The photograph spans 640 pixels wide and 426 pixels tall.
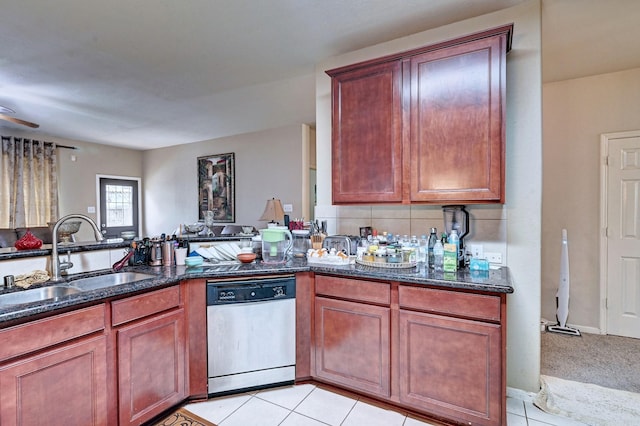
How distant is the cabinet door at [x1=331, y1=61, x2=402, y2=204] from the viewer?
84.7 inches

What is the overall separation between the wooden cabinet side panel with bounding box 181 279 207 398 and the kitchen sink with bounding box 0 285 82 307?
62 centimetres

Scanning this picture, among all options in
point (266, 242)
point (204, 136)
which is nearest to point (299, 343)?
point (266, 242)

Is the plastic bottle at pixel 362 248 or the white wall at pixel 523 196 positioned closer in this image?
the white wall at pixel 523 196

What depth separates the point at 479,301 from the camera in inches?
64.9

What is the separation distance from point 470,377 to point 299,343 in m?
1.10

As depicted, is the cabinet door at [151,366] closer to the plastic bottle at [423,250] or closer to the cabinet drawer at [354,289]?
the cabinet drawer at [354,289]

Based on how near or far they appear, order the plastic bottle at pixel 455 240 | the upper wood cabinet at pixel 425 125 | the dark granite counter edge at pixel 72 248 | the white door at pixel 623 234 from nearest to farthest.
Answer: the dark granite counter edge at pixel 72 248, the upper wood cabinet at pixel 425 125, the plastic bottle at pixel 455 240, the white door at pixel 623 234

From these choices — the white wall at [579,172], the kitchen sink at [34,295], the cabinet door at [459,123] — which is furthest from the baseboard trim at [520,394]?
the kitchen sink at [34,295]

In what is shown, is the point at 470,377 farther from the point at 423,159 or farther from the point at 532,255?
the point at 423,159

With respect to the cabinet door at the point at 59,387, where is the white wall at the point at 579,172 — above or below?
above

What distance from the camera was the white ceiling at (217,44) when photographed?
2.05 meters

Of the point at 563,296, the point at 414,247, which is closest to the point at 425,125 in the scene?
the point at 414,247

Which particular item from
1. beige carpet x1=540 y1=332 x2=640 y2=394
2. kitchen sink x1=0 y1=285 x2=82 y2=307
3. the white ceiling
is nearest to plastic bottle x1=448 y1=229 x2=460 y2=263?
beige carpet x1=540 y1=332 x2=640 y2=394

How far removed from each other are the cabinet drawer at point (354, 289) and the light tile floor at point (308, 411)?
0.68 m
